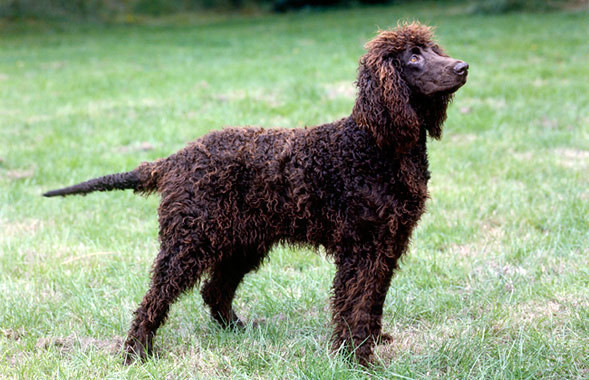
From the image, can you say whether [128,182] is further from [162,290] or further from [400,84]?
[400,84]

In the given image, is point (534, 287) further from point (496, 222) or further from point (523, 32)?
point (523, 32)

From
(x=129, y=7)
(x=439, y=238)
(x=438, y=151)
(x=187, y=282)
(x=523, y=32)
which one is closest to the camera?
(x=187, y=282)

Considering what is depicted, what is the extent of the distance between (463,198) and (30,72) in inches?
416

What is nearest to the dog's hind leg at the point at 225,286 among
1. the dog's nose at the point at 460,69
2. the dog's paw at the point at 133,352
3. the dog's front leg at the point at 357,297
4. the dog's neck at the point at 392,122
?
the dog's paw at the point at 133,352

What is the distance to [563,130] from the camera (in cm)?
743

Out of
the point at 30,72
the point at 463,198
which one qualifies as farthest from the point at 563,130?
the point at 30,72

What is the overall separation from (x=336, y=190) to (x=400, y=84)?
60 centimetres

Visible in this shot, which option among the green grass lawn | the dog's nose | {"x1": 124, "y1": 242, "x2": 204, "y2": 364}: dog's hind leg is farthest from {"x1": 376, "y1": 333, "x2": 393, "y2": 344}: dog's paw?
the dog's nose

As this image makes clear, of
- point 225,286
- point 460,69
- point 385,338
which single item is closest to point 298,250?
point 225,286

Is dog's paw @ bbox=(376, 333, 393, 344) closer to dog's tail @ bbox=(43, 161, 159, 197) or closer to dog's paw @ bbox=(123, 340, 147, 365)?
dog's paw @ bbox=(123, 340, 147, 365)

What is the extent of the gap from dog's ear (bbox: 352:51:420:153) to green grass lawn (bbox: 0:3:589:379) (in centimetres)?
110

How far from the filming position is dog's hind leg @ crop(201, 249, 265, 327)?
146 inches

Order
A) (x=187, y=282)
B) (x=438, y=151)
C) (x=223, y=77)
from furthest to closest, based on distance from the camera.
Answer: (x=223, y=77) < (x=438, y=151) < (x=187, y=282)

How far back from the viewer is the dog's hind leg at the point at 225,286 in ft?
12.1
